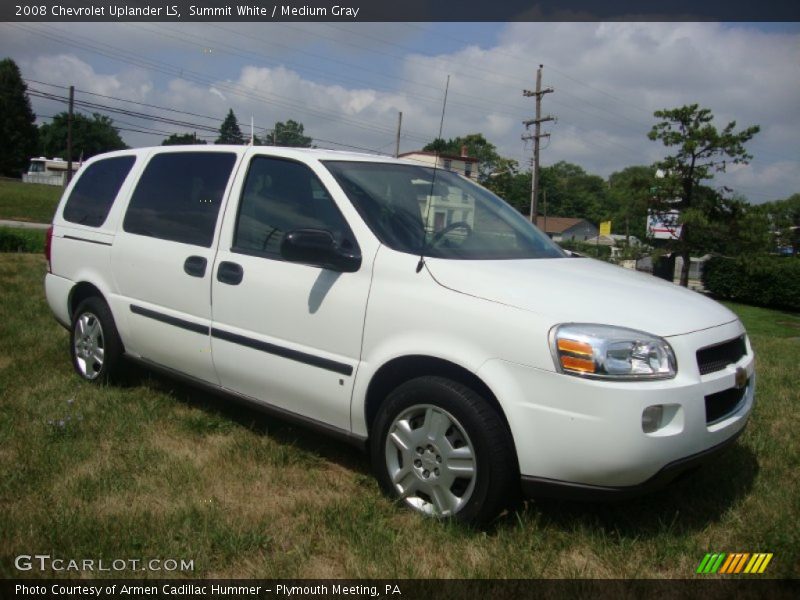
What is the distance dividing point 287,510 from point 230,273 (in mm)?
1362

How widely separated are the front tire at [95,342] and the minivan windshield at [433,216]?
213cm

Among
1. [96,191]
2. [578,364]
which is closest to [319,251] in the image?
[578,364]

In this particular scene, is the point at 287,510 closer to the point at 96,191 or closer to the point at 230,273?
the point at 230,273

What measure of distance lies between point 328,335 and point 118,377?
2297mm

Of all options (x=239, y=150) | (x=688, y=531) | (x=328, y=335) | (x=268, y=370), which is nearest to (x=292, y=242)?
(x=328, y=335)

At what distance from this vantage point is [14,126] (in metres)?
74.5

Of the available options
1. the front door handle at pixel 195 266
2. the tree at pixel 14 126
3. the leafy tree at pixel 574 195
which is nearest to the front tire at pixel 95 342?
the front door handle at pixel 195 266

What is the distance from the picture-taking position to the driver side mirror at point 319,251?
3.17 metres

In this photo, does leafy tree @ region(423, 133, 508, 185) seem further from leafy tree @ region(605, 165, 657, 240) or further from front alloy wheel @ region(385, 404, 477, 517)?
leafy tree @ region(605, 165, 657, 240)

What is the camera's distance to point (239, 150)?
4070 mm

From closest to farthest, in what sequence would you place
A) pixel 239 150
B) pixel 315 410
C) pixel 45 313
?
pixel 315 410
pixel 239 150
pixel 45 313

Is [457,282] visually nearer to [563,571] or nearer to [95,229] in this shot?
[563,571]

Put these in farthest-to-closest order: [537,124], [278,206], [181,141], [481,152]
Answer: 1. [537,124]
2. [481,152]
3. [181,141]
4. [278,206]

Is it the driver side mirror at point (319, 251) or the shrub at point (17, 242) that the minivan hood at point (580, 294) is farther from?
the shrub at point (17, 242)
